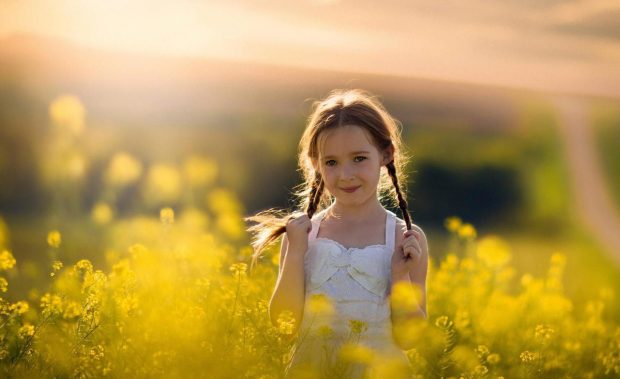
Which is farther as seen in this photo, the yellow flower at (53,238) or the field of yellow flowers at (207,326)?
the yellow flower at (53,238)

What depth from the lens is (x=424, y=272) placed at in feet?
12.5

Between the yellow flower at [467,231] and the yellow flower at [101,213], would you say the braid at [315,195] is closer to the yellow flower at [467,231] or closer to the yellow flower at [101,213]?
the yellow flower at [101,213]

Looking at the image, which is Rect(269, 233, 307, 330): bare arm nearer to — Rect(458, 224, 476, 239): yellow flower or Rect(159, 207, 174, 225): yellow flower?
Rect(159, 207, 174, 225): yellow flower

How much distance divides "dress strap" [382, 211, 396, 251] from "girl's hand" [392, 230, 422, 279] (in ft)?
0.31

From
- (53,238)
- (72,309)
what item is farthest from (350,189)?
(53,238)

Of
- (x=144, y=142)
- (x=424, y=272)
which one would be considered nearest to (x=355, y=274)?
(x=424, y=272)

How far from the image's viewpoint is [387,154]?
3.95 m

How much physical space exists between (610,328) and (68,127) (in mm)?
3571

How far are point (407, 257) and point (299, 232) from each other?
434 millimetres

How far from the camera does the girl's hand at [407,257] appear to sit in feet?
11.9

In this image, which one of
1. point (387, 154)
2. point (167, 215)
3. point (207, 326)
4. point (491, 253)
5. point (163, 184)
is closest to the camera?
point (207, 326)

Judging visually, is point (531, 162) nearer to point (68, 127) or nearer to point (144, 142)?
point (144, 142)

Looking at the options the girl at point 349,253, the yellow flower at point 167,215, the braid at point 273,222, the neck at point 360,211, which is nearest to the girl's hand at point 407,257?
the girl at point 349,253

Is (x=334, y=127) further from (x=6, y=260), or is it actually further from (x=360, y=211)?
(x=6, y=260)
